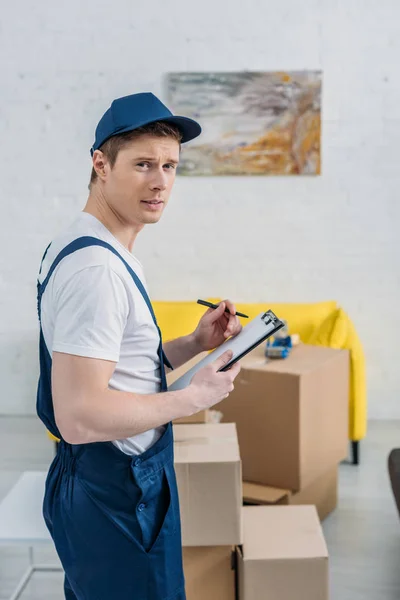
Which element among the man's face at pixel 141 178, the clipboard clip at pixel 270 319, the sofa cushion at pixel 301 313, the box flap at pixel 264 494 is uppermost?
the man's face at pixel 141 178

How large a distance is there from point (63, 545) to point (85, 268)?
551 millimetres

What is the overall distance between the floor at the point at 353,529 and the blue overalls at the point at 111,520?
132cm

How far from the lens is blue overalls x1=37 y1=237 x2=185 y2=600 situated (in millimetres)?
1432

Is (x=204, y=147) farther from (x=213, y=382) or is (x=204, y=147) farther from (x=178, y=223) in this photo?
(x=213, y=382)

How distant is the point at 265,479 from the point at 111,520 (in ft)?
A: 5.56

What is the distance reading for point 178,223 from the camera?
14.5 ft

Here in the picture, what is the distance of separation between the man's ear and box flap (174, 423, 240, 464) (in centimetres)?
92

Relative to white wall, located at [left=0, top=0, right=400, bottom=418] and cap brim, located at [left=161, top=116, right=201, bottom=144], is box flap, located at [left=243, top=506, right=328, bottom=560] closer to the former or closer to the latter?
cap brim, located at [left=161, top=116, right=201, bottom=144]

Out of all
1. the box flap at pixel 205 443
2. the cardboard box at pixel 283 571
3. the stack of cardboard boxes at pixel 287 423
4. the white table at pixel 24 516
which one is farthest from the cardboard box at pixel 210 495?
the stack of cardboard boxes at pixel 287 423

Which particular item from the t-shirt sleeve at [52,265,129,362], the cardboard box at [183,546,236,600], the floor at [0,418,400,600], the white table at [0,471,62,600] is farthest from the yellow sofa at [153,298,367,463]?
the t-shirt sleeve at [52,265,129,362]

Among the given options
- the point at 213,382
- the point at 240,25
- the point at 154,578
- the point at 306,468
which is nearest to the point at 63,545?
the point at 154,578

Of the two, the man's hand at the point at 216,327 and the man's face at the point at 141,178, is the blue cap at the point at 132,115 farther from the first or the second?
the man's hand at the point at 216,327

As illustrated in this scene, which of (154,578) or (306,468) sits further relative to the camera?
(306,468)

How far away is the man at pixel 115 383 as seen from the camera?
1271 mm
